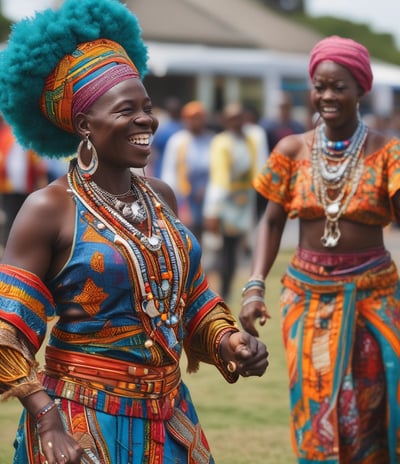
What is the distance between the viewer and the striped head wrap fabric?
375cm

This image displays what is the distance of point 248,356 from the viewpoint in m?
3.71

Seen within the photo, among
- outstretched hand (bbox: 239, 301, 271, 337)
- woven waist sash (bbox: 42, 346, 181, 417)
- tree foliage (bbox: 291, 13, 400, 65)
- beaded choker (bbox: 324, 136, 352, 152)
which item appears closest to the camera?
woven waist sash (bbox: 42, 346, 181, 417)

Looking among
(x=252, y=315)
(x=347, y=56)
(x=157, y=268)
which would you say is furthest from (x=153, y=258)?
(x=347, y=56)

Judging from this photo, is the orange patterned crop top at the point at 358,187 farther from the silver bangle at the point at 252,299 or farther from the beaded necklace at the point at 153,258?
the beaded necklace at the point at 153,258

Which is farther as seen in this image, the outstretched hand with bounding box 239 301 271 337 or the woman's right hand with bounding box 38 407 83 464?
the outstretched hand with bounding box 239 301 271 337

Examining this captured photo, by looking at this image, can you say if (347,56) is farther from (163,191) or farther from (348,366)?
(163,191)

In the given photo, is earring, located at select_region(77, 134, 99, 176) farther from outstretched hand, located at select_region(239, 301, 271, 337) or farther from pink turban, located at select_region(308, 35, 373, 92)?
pink turban, located at select_region(308, 35, 373, 92)

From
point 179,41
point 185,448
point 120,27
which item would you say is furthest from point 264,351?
point 179,41

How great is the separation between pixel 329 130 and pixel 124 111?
205cm

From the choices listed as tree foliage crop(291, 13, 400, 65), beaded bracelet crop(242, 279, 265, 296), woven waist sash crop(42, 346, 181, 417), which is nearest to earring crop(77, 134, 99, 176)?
woven waist sash crop(42, 346, 181, 417)

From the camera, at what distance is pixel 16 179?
40.3 ft

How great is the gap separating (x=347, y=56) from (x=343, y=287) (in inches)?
43.0

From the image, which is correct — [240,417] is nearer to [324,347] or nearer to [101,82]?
[324,347]

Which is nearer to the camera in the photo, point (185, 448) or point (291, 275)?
point (185, 448)
